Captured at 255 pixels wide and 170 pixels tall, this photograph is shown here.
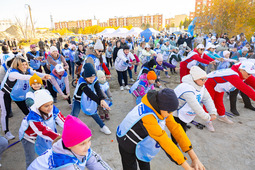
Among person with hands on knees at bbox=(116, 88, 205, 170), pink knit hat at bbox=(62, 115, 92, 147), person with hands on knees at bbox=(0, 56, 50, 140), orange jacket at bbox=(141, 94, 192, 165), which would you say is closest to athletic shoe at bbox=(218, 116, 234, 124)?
person with hands on knees at bbox=(116, 88, 205, 170)

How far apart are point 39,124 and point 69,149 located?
0.95 m

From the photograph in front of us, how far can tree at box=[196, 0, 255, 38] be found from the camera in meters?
13.2

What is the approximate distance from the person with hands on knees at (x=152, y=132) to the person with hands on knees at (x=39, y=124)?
101cm

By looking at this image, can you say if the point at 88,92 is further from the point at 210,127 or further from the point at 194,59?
the point at 194,59

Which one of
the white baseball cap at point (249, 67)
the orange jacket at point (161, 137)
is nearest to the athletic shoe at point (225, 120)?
the white baseball cap at point (249, 67)

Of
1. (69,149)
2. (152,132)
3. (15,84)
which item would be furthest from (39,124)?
(15,84)

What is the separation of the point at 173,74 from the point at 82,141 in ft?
26.6

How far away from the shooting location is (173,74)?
8.72 m

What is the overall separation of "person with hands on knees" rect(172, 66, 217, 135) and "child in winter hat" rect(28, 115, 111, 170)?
179 cm

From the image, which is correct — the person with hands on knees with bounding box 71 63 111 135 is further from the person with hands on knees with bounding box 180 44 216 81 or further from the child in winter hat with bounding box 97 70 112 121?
the person with hands on knees with bounding box 180 44 216 81

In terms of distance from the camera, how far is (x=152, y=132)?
159 centimetres

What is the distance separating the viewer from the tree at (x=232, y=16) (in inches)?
520

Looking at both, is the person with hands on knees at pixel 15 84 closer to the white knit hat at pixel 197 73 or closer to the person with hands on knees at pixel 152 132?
the person with hands on knees at pixel 152 132

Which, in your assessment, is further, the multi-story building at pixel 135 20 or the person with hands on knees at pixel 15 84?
the multi-story building at pixel 135 20
